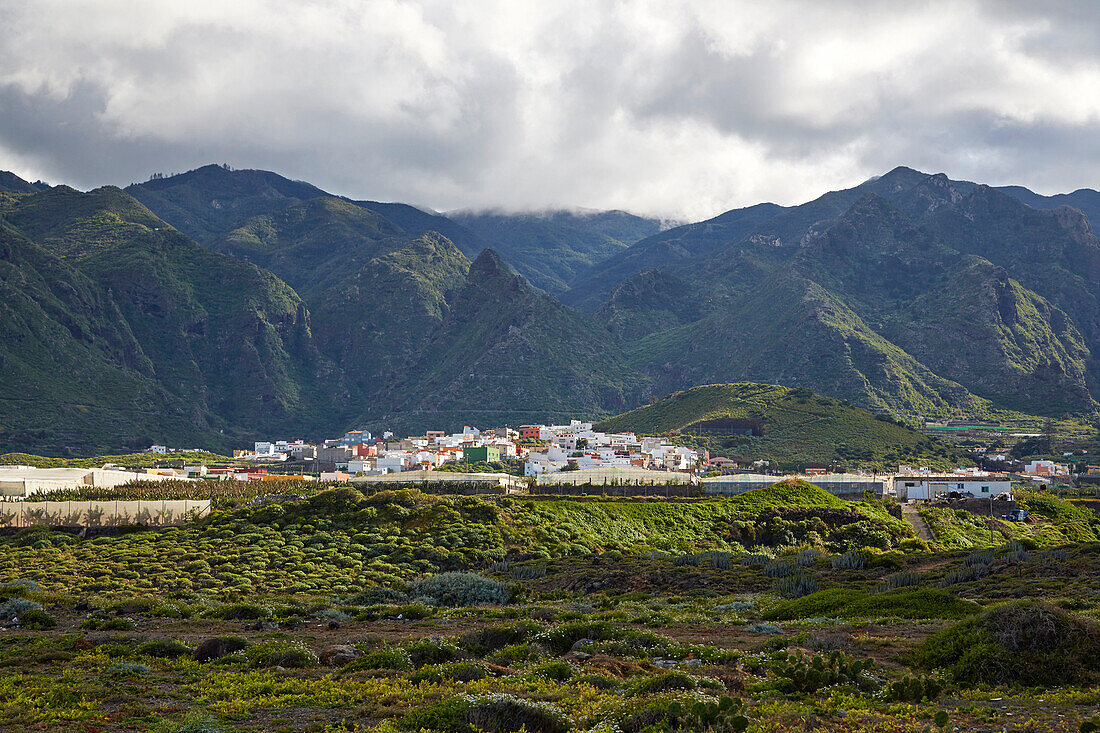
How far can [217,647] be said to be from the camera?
66.0ft

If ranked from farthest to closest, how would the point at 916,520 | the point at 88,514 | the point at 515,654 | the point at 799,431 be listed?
the point at 799,431 → the point at 916,520 → the point at 88,514 → the point at 515,654

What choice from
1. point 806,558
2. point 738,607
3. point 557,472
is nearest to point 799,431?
point 557,472

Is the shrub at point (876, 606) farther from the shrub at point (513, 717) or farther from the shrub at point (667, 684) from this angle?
the shrub at point (513, 717)

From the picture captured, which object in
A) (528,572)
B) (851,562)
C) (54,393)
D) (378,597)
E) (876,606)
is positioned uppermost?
(54,393)

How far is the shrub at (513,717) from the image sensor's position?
42.5 ft

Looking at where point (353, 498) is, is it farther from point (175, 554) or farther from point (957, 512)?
point (957, 512)

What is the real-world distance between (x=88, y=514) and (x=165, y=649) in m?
35.1

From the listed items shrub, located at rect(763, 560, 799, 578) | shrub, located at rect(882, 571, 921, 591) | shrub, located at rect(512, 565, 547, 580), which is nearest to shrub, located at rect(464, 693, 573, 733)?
shrub, located at rect(882, 571, 921, 591)

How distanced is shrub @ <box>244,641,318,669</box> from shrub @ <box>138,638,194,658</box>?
64.3 inches

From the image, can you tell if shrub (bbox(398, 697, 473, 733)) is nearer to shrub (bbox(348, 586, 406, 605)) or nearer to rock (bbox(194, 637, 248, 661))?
rock (bbox(194, 637, 248, 661))

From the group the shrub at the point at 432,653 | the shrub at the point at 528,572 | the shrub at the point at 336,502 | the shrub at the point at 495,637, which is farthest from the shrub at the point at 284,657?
the shrub at the point at 336,502

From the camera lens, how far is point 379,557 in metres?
45.3

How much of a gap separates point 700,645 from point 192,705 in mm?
10372

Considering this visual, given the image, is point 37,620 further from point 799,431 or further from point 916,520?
point 799,431
